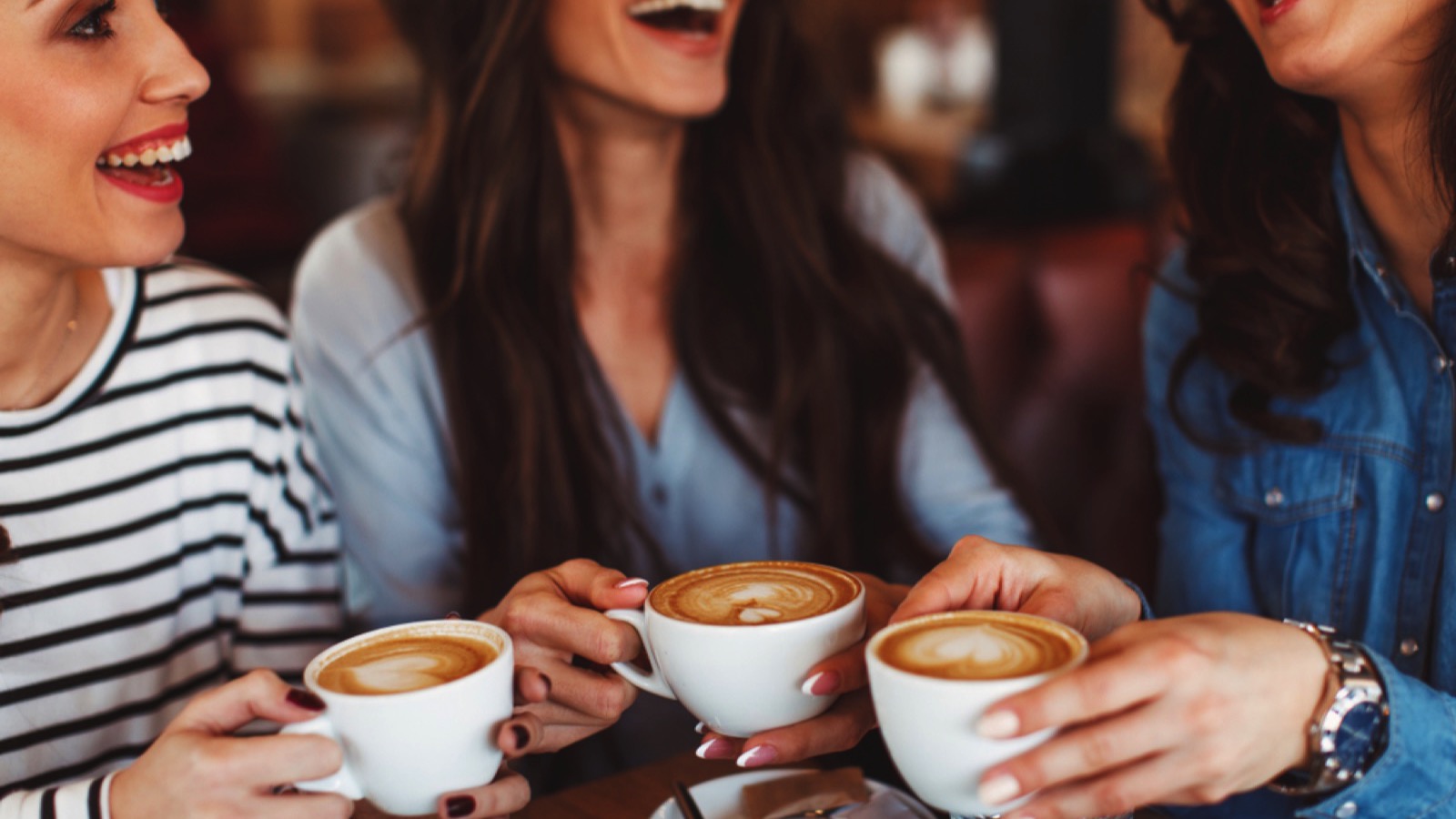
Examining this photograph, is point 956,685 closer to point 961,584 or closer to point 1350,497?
point 961,584

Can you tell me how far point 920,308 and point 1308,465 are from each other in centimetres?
57

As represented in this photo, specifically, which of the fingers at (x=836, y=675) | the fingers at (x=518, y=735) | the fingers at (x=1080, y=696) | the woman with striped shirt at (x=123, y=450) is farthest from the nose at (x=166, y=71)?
the fingers at (x=1080, y=696)

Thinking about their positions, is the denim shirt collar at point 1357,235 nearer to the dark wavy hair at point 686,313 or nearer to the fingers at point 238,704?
the dark wavy hair at point 686,313

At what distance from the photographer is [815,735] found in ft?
2.92

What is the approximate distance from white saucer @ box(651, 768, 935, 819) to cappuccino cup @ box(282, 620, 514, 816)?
17cm

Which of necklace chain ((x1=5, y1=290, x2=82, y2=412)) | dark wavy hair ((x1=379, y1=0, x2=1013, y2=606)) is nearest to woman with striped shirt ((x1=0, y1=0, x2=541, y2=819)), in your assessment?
necklace chain ((x1=5, y1=290, x2=82, y2=412))

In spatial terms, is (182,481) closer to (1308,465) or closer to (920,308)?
(920,308)

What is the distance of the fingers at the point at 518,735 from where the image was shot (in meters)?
0.82

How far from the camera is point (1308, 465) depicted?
4.14 ft

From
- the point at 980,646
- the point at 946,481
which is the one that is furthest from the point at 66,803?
the point at 946,481

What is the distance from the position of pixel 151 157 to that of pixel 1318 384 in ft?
3.57

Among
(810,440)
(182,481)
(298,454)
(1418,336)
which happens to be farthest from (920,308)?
(182,481)

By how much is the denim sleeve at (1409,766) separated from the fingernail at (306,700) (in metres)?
0.68

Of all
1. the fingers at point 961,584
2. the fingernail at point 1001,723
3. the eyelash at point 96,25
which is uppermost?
the eyelash at point 96,25
